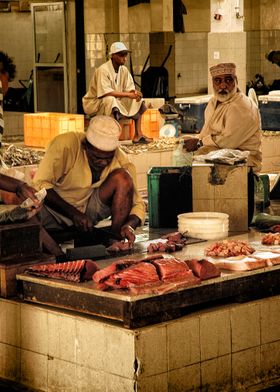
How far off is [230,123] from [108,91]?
19.6 feet

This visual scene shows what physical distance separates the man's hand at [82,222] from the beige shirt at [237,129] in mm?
2201

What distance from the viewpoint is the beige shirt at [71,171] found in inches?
402

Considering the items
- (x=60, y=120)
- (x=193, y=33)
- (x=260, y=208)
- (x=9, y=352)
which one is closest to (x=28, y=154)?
(x=60, y=120)

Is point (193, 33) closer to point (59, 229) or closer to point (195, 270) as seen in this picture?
point (59, 229)

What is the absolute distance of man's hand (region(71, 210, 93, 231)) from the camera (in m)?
10.1

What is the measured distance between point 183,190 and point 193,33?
18.4 m

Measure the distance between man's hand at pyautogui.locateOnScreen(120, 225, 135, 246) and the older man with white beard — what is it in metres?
2.03

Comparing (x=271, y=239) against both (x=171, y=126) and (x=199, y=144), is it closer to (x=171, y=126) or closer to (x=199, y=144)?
(x=199, y=144)

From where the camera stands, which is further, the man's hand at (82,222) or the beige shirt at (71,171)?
the beige shirt at (71,171)

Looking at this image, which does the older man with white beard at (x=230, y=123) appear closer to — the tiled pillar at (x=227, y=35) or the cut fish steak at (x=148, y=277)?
the cut fish steak at (x=148, y=277)

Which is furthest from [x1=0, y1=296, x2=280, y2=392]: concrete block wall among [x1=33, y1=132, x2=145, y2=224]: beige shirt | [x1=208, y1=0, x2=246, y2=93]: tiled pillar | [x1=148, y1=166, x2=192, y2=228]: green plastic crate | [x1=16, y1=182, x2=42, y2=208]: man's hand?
[x1=208, y1=0, x2=246, y2=93]: tiled pillar

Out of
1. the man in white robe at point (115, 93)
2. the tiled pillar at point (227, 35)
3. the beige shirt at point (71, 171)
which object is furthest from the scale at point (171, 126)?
the beige shirt at point (71, 171)

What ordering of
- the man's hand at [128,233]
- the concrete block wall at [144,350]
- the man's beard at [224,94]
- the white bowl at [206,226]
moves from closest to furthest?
the concrete block wall at [144,350]
the man's hand at [128,233]
the white bowl at [206,226]
the man's beard at [224,94]

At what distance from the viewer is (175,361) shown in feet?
25.2
